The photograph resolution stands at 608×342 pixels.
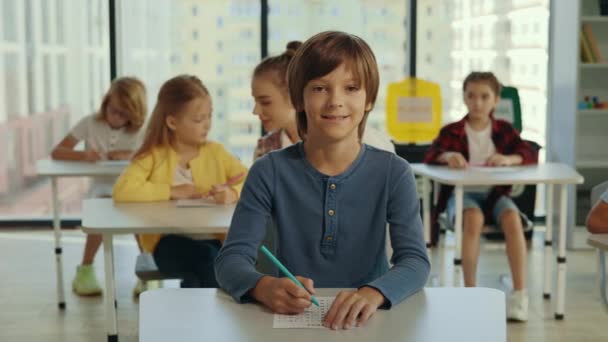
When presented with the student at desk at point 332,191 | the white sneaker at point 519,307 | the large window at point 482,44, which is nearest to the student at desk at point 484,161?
the white sneaker at point 519,307

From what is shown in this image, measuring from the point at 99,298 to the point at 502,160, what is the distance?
1989 millimetres

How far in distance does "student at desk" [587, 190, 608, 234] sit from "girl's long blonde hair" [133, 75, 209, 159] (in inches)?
56.8

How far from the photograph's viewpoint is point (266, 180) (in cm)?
190

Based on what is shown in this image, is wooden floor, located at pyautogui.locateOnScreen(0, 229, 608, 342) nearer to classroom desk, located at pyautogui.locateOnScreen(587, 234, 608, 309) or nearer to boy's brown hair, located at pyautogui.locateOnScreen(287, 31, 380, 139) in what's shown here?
classroom desk, located at pyautogui.locateOnScreen(587, 234, 608, 309)

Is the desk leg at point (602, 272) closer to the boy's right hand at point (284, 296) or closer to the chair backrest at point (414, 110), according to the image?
the boy's right hand at point (284, 296)

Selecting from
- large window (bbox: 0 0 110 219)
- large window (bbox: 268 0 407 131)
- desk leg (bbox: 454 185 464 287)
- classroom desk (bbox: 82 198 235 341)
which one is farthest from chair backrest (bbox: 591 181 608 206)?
large window (bbox: 0 0 110 219)

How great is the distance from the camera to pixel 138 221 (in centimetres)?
279

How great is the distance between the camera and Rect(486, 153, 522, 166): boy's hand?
160 inches

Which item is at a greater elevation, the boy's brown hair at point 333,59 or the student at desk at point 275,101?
the boy's brown hair at point 333,59

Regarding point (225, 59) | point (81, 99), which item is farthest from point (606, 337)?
point (81, 99)

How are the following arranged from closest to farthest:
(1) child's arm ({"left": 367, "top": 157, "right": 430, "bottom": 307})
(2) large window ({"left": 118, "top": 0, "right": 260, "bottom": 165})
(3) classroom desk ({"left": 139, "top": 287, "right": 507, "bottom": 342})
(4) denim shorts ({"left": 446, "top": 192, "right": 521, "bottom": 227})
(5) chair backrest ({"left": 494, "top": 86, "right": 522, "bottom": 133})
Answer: (3) classroom desk ({"left": 139, "top": 287, "right": 507, "bottom": 342})
(1) child's arm ({"left": 367, "top": 157, "right": 430, "bottom": 307})
(4) denim shorts ({"left": 446, "top": 192, "right": 521, "bottom": 227})
(5) chair backrest ({"left": 494, "top": 86, "right": 522, "bottom": 133})
(2) large window ({"left": 118, "top": 0, "right": 260, "bottom": 165})

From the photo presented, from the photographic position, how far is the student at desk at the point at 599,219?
8.23 feet

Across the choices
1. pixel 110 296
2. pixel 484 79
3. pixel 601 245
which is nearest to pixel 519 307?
pixel 484 79

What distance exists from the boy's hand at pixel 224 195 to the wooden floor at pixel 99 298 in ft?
2.87
